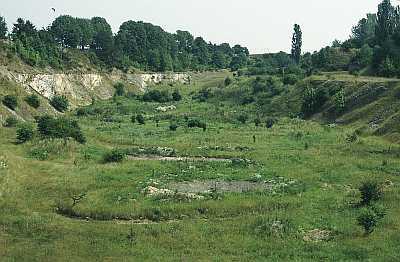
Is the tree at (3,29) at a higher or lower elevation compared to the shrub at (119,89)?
higher

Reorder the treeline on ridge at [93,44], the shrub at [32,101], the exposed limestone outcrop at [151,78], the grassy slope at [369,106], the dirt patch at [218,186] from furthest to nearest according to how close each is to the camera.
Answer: the exposed limestone outcrop at [151,78], the treeline on ridge at [93,44], the shrub at [32,101], the grassy slope at [369,106], the dirt patch at [218,186]

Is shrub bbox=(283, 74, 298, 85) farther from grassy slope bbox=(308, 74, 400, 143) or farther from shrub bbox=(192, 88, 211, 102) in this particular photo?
shrub bbox=(192, 88, 211, 102)

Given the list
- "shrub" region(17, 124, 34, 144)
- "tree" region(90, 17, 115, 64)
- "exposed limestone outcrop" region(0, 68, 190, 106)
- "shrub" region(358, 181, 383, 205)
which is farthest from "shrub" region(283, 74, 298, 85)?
"shrub" region(358, 181, 383, 205)

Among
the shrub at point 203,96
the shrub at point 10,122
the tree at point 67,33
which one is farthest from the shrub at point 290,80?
the tree at point 67,33

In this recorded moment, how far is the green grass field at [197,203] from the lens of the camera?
2658 cm

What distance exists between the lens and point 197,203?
112 ft

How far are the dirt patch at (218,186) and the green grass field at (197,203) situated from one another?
69 cm

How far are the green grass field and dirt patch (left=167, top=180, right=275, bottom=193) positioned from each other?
0.69 m

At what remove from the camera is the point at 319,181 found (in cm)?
4128

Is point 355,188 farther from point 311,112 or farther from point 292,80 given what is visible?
point 292,80

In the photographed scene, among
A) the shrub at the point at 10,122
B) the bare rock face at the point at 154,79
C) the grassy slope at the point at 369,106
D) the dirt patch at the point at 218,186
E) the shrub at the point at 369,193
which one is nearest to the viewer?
the shrub at the point at 369,193

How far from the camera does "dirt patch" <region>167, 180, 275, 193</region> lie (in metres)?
38.6

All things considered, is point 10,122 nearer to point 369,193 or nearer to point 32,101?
point 32,101

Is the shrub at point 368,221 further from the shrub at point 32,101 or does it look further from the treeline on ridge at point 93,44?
the treeline on ridge at point 93,44
